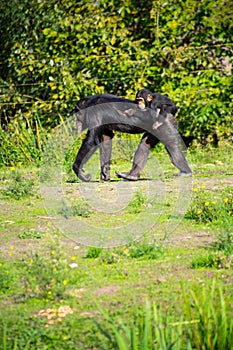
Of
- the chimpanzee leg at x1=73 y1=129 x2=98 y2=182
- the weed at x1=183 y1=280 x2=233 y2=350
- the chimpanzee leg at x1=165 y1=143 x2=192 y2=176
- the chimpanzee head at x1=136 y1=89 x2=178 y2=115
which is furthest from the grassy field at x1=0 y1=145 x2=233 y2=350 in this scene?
the chimpanzee head at x1=136 y1=89 x2=178 y2=115

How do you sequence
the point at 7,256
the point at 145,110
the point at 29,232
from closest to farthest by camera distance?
the point at 7,256, the point at 29,232, the point at 145,110

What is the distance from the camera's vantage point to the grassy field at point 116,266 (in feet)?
14.4

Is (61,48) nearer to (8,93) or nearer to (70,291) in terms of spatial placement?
(8,93)

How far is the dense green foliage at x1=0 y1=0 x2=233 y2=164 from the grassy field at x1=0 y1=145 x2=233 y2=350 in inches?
131

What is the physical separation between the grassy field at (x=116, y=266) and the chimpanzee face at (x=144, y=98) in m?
1.02

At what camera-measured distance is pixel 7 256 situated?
6.43 metres

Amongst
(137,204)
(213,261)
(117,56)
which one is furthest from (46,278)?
(117,56)

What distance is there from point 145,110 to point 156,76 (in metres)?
4.02

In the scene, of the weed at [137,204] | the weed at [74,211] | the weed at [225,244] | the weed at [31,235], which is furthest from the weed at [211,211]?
the weed at [31,235]

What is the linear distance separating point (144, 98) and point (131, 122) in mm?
411

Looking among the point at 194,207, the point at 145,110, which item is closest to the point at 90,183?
the point at 145,110

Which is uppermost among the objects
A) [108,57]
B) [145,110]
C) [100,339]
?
[108,57]

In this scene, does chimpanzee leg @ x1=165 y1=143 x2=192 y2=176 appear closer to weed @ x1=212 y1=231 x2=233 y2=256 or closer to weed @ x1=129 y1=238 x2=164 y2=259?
weed @ x1=212 y1=231 x2=233 y2=256

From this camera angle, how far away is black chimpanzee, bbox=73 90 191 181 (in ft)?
31.4
